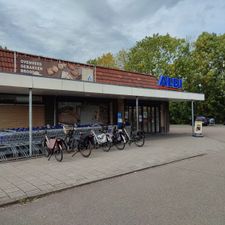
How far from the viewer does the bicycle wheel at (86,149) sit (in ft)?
31.4

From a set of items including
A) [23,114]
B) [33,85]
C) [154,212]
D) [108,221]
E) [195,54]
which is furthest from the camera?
[195,54]

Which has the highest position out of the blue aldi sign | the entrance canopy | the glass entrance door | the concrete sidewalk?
the blue aldi sign

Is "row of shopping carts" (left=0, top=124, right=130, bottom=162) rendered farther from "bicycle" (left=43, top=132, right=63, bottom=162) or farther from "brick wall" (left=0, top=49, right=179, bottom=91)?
"brick wall" (left=0, top=49, right=179, bottom=91)

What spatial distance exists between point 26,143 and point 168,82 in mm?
11541

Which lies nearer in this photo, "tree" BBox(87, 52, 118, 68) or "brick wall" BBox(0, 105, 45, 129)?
"brick wall" BBox(0, 105, 45, 129)

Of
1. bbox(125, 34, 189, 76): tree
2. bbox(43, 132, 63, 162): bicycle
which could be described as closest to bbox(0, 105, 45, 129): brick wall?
bbox(43, 132, 63, 162): bicycle

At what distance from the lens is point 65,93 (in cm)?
1239

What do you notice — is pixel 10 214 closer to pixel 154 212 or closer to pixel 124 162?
pixel 154 212

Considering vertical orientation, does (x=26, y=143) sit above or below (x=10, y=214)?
above

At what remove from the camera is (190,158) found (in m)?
9.62

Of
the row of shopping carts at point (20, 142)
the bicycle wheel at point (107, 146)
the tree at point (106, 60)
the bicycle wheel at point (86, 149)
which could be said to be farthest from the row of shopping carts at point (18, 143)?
the tree at point (106, 60)

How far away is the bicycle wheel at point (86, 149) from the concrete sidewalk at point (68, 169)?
198mm

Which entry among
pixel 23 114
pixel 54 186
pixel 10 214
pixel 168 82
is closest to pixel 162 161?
pixel 54 186

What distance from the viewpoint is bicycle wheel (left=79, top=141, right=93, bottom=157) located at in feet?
31.4
